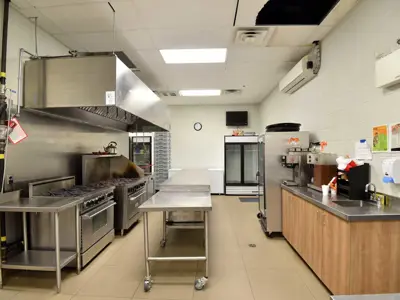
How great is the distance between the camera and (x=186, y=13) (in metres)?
2.96

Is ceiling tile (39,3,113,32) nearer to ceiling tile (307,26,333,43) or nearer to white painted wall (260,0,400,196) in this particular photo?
ceiling tile (307,26,333,43)

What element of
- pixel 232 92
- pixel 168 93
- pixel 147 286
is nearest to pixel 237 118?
pixel 232 92

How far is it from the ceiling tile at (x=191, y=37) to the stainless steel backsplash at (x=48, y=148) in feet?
6.07

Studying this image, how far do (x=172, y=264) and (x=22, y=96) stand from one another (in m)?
2.69

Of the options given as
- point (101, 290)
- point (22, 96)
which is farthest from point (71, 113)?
point (101, 290)

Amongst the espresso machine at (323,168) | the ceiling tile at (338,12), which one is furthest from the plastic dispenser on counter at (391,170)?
the ceiling tile at (338,12)

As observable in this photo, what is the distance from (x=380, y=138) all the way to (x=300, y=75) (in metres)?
2.02

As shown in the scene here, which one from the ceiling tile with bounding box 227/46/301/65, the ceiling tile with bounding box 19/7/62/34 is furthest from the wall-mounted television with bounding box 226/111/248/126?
the ceiling tile with bounding box 19/7/62/34

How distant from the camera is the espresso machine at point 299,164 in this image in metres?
3.88

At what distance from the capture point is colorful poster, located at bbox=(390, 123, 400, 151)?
222 cm

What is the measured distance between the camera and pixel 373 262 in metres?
2.04

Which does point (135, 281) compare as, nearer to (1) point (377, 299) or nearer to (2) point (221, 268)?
(2) point (221, 268)

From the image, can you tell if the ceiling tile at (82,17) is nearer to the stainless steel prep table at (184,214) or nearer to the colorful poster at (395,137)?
the stainless steel prep table at (184,214)

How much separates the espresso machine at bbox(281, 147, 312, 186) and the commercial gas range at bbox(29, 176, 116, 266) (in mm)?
2876
